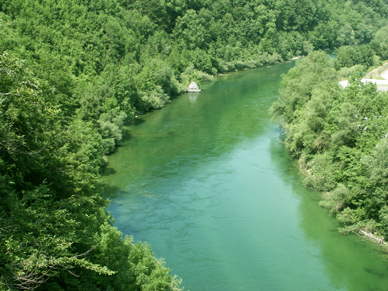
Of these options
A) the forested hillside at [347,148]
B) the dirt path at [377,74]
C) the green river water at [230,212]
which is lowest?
the green river water at [230,212]

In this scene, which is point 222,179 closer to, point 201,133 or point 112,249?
point 201,133

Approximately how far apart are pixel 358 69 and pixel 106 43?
35741 mm

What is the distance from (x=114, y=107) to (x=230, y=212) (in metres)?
20.3

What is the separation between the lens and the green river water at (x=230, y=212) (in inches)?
910

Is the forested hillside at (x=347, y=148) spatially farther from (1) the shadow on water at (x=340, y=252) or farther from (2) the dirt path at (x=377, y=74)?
(2) the dirt path at (x=377, y=74)

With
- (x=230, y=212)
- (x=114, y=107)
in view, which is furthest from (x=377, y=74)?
(x=230, y=212)

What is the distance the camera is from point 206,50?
279 feet

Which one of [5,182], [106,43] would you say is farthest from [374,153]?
[106,43]

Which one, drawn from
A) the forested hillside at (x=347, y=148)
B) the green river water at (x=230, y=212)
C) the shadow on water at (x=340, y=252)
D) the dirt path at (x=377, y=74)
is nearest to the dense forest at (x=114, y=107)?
the forested hillside at (x=347, y=148)

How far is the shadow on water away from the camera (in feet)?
74.7

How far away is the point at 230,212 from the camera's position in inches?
1149

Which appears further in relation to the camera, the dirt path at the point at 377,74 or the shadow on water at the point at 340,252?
the dirt path at the point at 377,74

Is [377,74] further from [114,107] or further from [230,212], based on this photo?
[230,212]

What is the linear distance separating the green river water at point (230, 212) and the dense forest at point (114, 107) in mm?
1986
